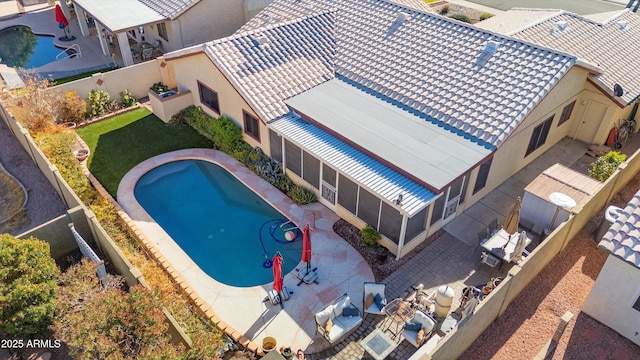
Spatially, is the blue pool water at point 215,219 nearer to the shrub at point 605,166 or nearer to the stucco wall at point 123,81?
the stucco wall at point 123,81

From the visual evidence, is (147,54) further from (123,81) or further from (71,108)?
(71,108)

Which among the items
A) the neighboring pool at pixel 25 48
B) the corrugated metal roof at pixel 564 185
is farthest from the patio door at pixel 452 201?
the neighboring pool at pixel 25 48

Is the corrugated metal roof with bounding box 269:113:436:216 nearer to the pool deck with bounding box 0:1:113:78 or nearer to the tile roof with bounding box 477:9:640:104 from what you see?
the tile roof with bounding box 477:9:640:104

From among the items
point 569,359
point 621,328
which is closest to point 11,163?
point 569,359

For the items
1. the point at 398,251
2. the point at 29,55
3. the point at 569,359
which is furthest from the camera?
the point at 29,55

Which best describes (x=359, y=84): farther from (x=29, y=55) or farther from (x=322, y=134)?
(x=29, y=55)

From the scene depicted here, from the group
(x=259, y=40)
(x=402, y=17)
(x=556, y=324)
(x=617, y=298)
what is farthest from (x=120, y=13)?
(x=617, y=298)

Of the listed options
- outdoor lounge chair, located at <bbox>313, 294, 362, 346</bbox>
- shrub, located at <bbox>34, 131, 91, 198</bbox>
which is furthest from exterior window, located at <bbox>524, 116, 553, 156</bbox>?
shrub, located at <bbox>34, 131, 91, 198</bbox>
